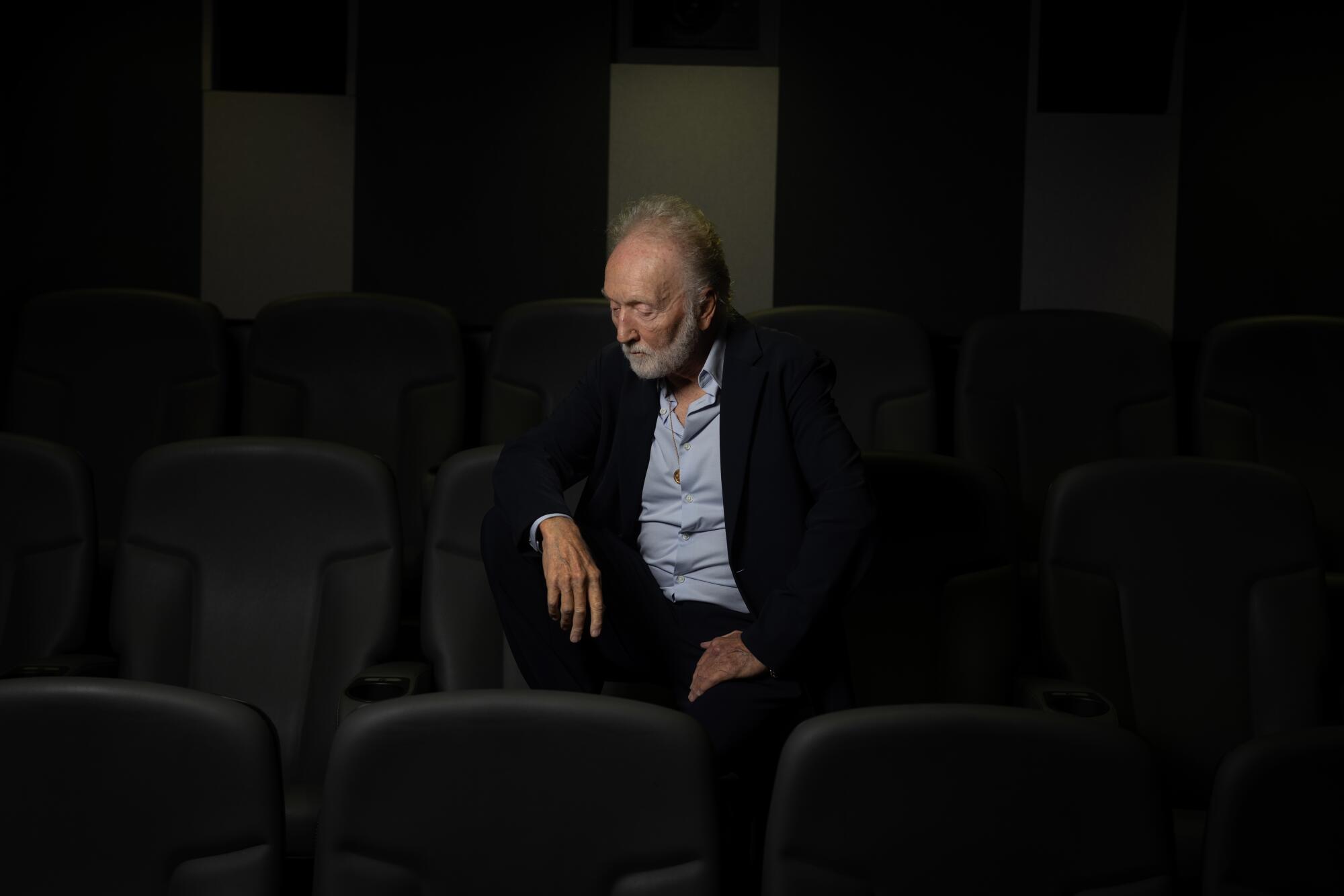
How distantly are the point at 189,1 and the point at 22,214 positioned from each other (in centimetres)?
85

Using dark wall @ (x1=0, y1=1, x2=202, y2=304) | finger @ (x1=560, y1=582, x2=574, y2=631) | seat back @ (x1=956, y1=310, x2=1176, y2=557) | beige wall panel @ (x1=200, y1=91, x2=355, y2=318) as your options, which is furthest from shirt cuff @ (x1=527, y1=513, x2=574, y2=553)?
dark wall @ (x1=0, y1=1, x2=202, y2=304)

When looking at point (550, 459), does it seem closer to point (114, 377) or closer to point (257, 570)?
point (257, 570)

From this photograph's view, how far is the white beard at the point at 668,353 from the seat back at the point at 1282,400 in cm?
180

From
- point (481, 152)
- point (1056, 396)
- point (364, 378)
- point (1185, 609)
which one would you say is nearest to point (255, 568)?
point (364, 378)

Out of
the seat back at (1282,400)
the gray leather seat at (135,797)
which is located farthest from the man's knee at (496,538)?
the seat back at (1282,400)

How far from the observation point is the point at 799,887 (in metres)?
1.43

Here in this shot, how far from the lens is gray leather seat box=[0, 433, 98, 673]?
235 cm

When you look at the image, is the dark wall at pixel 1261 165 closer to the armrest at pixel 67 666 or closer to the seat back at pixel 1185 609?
the seat back at pixel 1185 609

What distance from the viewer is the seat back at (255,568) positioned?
2.35 metres

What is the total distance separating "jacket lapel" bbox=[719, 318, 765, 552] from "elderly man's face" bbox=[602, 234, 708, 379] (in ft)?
0.29

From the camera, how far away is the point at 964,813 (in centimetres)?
143

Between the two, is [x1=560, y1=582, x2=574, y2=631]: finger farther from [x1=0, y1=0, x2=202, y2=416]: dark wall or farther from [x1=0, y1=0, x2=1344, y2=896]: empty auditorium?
[x1=0, y1=0, x2=202, y2=416]: dark wall

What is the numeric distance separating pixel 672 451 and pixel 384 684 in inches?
23.8

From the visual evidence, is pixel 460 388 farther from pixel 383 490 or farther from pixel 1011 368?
pixel 1011 368
